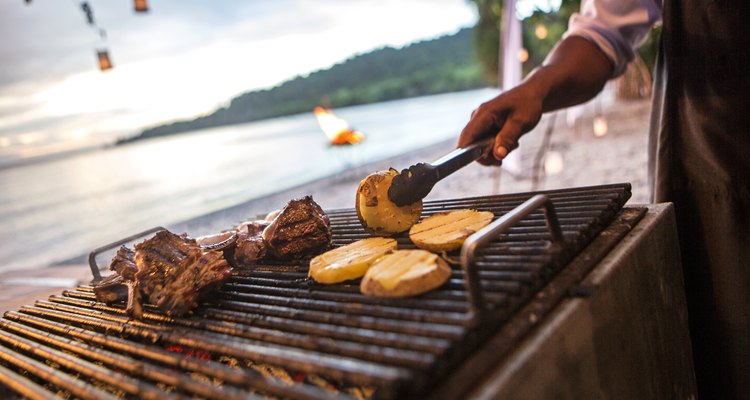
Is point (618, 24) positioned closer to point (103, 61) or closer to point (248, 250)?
point (248, 250)

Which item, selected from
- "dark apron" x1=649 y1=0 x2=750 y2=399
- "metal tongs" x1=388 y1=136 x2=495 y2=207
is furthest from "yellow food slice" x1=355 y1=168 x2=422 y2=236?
"dark apron" x1=649 y1=0 x2=750 y2=399

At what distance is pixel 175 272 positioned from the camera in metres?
2.23

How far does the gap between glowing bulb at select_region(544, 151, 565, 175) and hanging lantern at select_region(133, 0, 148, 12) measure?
9.17m

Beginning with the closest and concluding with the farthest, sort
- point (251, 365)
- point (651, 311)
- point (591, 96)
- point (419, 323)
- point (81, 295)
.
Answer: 1. point (419, 323)
2. point (251, 365)
3. point (651, 311)
4. point (81, 295)
5. point (591, 96)

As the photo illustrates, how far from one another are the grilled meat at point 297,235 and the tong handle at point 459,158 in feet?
2.32

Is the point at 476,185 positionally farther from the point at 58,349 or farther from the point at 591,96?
the point at 58,349

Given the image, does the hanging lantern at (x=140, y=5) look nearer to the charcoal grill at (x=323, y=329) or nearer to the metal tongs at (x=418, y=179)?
the charcoal grill at (x=323, y=329)

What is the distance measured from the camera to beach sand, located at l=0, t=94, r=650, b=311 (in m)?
6.80

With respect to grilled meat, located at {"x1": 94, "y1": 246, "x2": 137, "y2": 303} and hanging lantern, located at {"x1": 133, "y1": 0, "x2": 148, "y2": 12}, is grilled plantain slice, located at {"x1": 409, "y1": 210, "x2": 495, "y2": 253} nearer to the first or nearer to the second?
grilled meat, located at {"x1": 94, "y1": 246, "x2": 137, "y2": 303}

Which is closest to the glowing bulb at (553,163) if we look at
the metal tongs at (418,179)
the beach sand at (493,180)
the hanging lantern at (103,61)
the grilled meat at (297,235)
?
the beach sand at (493,180)

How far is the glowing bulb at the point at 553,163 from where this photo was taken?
36.6ft

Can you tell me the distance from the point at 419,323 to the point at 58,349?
5.96 feet

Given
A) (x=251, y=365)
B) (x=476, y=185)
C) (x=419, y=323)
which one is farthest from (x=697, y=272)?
(x=476, y=185)

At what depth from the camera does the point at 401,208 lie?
99.7 inches
